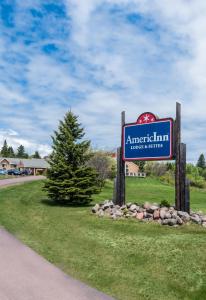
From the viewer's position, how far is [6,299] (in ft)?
19.5

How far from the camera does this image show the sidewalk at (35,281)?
6.20 metres

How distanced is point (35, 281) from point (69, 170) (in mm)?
12348

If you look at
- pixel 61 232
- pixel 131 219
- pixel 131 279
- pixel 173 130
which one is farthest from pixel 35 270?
Answer: pixel 173 130

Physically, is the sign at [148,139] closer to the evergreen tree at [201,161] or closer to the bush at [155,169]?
the bush at [155,169]

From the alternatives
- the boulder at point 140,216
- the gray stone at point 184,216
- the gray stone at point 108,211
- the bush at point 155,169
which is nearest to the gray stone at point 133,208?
the boulder at point 140,216

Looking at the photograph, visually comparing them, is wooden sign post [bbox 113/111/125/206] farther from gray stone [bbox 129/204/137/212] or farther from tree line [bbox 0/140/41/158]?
tree line [bbox 0/140/41/158]

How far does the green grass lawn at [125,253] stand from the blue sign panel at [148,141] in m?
3.30

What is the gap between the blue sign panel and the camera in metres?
14.3

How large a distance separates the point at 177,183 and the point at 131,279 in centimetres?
714

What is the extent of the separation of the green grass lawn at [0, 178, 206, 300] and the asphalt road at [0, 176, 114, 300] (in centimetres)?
35

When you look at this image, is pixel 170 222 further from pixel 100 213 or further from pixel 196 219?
pixel 100 213

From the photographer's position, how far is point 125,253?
29.5 feet

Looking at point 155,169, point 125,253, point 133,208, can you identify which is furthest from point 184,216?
point 155,169

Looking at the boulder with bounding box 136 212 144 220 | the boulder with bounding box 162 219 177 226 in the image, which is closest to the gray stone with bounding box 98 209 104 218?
the boulder with bounding box 136 212 144 220
